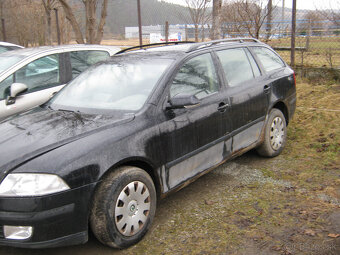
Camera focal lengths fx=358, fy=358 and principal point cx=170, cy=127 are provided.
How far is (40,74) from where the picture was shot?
534 cm

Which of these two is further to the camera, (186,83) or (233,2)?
(233,2)

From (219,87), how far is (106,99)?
127 centimetres

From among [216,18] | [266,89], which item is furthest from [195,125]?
[216,18]

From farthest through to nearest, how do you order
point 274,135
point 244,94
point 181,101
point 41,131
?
point 274,135 < point 244,94 < point 181,101 < point 41,131

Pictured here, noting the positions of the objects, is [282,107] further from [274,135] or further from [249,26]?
[249,26]

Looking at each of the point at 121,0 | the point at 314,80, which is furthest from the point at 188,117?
the point at 121,0

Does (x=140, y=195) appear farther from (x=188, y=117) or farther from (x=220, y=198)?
(x=220, y=198)

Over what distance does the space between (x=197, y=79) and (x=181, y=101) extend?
0.63m

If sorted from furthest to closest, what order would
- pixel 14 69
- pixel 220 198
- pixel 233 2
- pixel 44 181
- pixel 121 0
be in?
1. pixel 121 0
2. pixel 233 2
3. pixel 14 69
4. pixel 220 198
5. pixel 44 181

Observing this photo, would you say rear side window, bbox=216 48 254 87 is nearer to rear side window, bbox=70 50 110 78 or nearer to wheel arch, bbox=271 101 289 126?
wheel arch, bbox=271 101 289 126

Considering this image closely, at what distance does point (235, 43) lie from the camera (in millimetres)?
4629

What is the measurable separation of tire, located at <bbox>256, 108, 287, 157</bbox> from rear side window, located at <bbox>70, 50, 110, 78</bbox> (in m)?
2.82

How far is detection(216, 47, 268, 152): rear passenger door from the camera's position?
4.15 m

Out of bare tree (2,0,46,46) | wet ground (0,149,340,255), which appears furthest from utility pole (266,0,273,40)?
bare tree (2,0,46,46)
